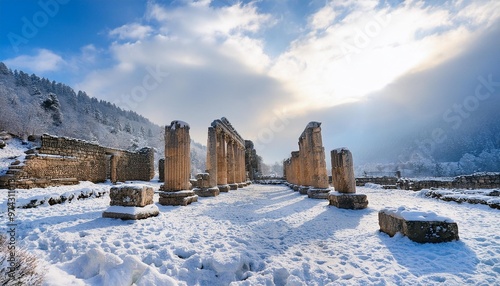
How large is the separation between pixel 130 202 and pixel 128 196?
0.18 m

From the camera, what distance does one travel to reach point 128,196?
19.9ft

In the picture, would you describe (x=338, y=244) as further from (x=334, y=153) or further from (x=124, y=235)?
(x=334, y=153)

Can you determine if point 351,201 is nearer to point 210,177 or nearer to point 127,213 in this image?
point 127,213

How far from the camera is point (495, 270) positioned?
9.61ft

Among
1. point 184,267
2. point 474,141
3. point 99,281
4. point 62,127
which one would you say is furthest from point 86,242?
point 474,141

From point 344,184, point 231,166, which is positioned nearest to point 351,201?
point 344,184

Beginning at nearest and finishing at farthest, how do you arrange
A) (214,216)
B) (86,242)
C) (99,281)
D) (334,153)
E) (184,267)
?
(99,281)
(184,267)
(86,242)
(214,216)
(334,153)

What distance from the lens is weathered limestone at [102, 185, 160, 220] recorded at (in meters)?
5.74

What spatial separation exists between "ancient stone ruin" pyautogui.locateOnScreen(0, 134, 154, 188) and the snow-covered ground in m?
8.69

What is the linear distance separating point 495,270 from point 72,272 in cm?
548

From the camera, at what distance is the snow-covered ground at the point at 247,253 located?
2975 millimetres

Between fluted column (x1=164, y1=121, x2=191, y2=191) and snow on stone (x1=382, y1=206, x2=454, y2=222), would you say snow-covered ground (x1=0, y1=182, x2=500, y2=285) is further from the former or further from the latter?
fluted column (x1=164, y1=121, x2=191, y2=191)

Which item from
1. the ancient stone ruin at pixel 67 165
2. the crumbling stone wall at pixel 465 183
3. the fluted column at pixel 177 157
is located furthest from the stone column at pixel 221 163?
the crumbling stone wall at pixel 465 183

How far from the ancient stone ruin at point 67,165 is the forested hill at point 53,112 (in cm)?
1777
